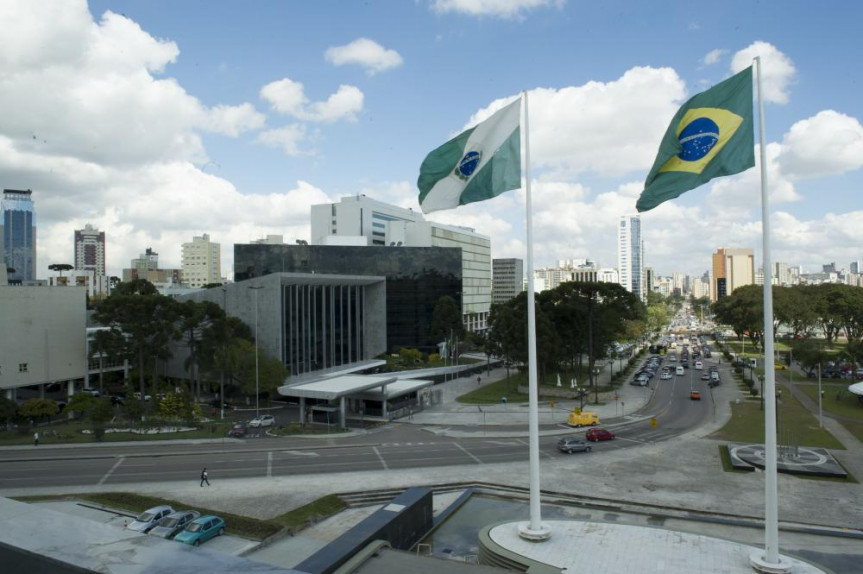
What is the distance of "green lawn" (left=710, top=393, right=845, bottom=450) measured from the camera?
137 ft

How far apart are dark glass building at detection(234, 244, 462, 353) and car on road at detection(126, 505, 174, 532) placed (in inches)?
2336

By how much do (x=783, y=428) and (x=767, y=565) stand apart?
3725 centimetres

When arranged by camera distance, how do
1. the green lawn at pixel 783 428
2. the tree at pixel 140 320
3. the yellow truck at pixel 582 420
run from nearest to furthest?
the green lawn at pixel 783 428 < the yellow truck at pixel 582 420 < the tree at pixel 140 320

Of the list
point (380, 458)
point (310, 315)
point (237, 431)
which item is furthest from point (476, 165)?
point (310, 315)

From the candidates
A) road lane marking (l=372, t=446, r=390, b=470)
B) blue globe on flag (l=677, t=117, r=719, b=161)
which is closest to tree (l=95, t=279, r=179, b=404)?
road lane marking (l=372, t=446, r=390, b=470)

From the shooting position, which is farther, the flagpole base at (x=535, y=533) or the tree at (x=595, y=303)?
the tree at (x=595, y=303)

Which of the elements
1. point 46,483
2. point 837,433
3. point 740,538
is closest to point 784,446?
point 837,433

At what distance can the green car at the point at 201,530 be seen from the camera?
899 inches

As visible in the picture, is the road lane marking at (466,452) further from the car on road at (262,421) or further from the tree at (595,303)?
the tree at (595,303)

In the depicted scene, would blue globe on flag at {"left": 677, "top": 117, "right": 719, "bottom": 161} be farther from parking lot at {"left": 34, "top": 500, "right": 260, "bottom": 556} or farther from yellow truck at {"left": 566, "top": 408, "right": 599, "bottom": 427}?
yellow truck at {"left": 566, "top": 408, "right": 599, "bottom": 427}

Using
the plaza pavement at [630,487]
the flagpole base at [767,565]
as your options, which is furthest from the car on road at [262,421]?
the flagpole base at [767,565]

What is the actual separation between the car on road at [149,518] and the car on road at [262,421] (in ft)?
75.4

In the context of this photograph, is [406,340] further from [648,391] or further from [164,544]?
[164,544]

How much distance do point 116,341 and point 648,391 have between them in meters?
55.8
